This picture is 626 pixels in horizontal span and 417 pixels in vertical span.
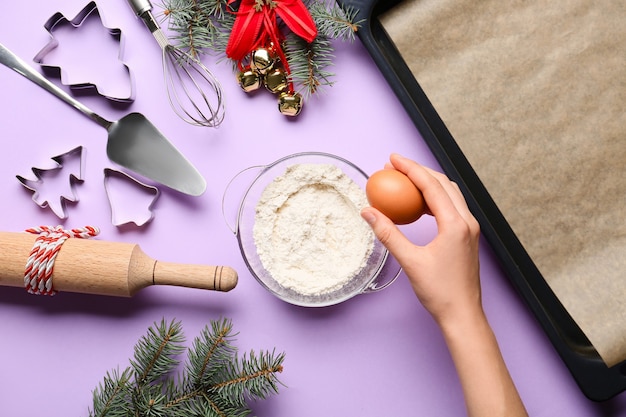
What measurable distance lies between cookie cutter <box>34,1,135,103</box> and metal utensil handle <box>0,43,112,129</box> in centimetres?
2

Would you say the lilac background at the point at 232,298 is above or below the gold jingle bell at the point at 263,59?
below

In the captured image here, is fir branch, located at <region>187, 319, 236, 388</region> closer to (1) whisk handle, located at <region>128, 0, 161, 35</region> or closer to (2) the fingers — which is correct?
(2) the fingers

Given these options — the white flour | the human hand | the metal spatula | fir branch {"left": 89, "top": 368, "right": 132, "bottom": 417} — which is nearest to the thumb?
the human hand

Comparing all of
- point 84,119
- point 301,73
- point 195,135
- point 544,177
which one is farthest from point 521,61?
point 84,119

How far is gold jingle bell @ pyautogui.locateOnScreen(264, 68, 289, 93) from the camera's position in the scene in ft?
3.53

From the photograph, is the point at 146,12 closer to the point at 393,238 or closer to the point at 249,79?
the point at 249,79

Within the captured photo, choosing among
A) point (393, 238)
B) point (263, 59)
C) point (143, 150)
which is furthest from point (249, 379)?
point (263, 59)

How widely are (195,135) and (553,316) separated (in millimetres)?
756

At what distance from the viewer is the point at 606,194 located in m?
1.04

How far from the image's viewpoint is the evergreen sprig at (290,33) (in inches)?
41.3

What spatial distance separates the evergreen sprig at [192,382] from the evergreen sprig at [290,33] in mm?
492

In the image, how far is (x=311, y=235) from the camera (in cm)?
104

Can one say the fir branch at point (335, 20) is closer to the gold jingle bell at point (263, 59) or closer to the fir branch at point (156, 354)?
the gold jingle bell at point (263, 59)

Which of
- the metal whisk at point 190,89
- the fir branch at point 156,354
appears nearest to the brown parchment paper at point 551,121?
the metal whisk at point 190,89
